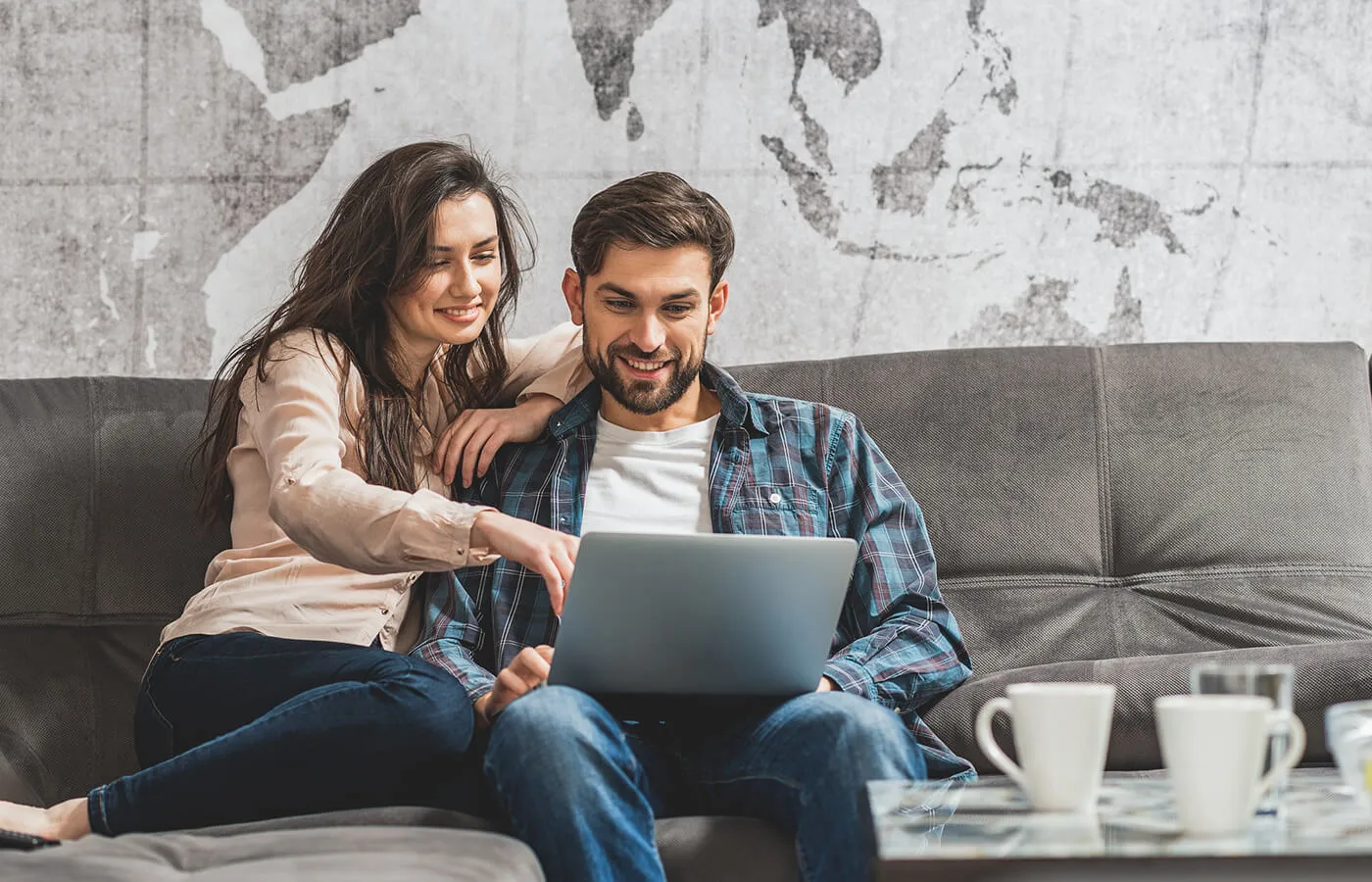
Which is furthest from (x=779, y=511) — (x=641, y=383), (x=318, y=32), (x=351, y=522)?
(x=318, y=32)

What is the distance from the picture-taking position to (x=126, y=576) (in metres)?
2.02

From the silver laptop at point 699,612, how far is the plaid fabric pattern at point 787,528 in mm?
246

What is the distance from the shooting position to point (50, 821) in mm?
1526

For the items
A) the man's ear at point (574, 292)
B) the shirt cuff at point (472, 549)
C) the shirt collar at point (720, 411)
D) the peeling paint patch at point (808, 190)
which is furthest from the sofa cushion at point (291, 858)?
the peeling paint patch at point (808, 190)

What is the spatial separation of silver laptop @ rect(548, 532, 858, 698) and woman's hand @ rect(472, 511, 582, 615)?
76mm

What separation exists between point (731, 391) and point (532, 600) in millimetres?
432

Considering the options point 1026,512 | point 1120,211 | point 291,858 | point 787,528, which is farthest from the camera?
point 1120,211

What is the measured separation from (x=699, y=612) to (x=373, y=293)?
0.82 meters

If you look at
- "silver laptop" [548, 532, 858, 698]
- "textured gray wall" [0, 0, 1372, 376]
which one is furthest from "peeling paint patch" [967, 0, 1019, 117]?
"silver laptop" [548, 532, 858, 698]

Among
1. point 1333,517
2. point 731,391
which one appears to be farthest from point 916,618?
point 1333,517

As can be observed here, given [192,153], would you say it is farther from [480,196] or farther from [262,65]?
[480,196]

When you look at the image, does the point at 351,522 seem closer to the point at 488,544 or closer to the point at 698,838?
the point at 488,544

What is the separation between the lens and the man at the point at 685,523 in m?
1.50

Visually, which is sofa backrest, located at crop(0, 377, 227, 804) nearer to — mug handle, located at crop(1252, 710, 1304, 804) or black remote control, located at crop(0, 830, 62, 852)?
black remote control, located at crop(0, 830, 62, 852)
